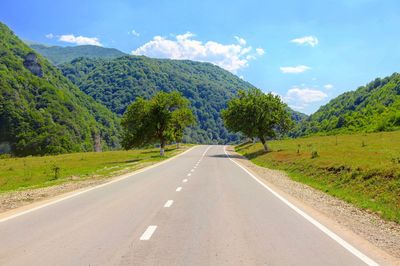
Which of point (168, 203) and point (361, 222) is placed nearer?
point (361, 222)

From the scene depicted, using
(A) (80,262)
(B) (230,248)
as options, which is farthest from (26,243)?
(B) (230,248)

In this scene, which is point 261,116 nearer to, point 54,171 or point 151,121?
point 151,121

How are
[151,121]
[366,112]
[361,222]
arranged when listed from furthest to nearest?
[366,112] < [151,121] < [361,222]

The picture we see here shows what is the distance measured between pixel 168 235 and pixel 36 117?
151m

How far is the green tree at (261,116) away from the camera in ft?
194

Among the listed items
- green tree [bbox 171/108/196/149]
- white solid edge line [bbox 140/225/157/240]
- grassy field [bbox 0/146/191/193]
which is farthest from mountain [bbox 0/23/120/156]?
white solid edge line [bbox 140/225/157/240]

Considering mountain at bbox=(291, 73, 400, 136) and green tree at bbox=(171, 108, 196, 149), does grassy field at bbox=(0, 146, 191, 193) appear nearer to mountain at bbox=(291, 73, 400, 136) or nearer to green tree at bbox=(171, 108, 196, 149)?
green tree at bbox=(171, 108, 196, 149)

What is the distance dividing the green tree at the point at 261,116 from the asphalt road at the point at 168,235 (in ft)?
152

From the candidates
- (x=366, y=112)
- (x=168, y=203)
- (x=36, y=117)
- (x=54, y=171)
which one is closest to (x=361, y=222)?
(x=168, y=203)

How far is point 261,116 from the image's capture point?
59.0m

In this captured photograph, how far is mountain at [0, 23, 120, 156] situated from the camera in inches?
5458

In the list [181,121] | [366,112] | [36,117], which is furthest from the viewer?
[36,117]

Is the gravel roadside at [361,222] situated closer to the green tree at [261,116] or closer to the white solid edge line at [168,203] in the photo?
the white solid edge line at [168,203]

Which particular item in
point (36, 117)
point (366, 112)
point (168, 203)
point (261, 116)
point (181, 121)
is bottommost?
point (168, 203)
